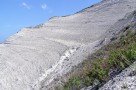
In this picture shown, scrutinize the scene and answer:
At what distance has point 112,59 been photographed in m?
15.0

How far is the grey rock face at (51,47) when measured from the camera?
33156 mm

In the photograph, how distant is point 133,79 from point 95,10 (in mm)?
63924

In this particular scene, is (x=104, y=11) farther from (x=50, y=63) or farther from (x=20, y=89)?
(x=20, y=89)

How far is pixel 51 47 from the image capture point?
45.8 m

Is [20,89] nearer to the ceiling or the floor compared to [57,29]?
nearer to the floor

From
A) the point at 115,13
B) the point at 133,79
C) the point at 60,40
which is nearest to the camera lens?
the point at 133,79

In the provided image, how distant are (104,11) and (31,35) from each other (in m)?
20.0

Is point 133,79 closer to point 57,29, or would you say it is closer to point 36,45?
point 36,45

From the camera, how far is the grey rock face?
33.2 m

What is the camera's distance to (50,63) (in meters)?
38.6

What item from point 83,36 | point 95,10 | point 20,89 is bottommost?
point 20,89

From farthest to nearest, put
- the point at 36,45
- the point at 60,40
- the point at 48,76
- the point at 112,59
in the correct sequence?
the point at 60,40, the point at 36,45, the point at 48,76, the point at 112,59

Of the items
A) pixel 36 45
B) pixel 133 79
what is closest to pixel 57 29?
pixel 36 45

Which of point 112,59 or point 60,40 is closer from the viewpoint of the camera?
point 112,59
